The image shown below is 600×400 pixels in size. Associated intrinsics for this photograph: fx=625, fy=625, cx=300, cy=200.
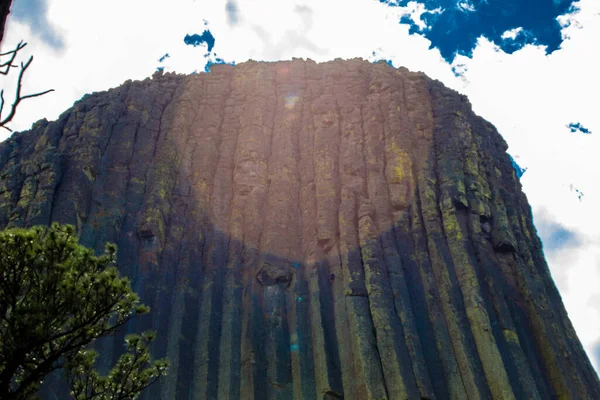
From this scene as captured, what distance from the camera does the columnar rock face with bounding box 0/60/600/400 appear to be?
33.1 m

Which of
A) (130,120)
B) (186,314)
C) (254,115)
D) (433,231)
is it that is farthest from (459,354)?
(130,120)

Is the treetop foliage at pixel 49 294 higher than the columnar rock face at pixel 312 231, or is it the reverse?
the columnar rock face at pixel 312 231

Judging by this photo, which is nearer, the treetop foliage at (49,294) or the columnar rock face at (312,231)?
the treetop foliage at (49,294)

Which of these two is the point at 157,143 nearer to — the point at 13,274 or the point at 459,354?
the point at 459,354

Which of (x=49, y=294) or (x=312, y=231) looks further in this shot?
(x=312, y=231)

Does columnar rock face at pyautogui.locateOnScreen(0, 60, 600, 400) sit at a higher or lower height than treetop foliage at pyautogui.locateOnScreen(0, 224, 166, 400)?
higher

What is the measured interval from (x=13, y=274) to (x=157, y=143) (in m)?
34.0

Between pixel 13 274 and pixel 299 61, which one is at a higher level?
pixel 299 61

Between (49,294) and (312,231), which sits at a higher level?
(312,231)

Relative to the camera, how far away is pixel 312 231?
40375 mm

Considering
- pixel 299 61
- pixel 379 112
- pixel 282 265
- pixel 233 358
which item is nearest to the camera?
pixel 233 358

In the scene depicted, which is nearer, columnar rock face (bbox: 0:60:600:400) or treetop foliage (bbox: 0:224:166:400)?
treetop foliage (bbox: 0:224:166:400)

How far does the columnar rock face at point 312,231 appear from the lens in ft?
109

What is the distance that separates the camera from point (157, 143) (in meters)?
Result: 46.0
